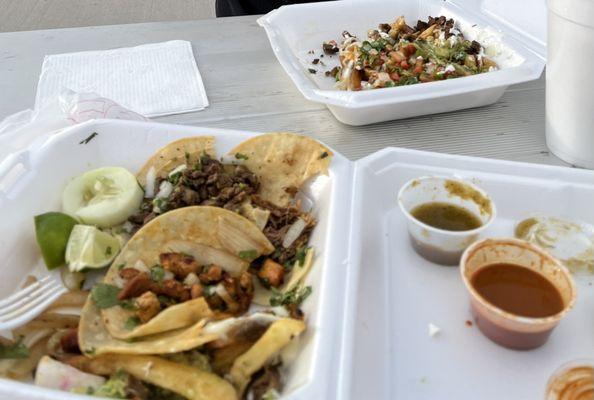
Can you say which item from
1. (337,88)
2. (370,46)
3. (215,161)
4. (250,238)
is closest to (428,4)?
(370,46)

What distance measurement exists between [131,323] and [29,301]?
20 centimetres

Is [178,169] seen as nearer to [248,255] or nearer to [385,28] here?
[248,255]

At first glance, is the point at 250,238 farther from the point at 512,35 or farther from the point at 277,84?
the point at 512,35

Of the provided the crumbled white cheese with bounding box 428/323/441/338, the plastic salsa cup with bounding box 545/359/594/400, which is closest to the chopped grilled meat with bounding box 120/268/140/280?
the crumbled white cheese with bounding box 428/323/441/338

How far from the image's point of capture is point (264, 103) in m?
1.84

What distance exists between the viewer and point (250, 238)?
43.7 inches

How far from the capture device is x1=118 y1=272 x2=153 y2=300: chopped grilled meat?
1.00 meters

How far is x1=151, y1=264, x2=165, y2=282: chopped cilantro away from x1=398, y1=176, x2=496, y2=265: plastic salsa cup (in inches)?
20.3

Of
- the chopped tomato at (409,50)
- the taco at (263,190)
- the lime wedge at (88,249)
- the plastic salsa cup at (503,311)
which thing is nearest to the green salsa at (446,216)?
the plastic salsa cup at (503,311)

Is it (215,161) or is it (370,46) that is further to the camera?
(370,46)

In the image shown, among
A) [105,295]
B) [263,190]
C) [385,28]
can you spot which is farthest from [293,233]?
[385,28]

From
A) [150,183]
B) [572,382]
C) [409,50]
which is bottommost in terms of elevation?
[572,382]

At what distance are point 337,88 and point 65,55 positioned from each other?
107cm

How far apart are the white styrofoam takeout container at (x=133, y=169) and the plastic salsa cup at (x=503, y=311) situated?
0.84 feet
